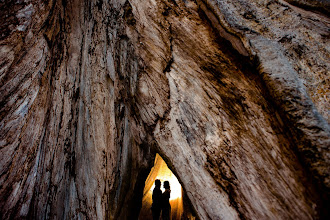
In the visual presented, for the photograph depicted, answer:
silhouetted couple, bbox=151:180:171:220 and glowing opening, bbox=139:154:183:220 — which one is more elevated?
silhouetted couple, bbox=151:180:171:220

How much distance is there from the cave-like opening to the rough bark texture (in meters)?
5.51

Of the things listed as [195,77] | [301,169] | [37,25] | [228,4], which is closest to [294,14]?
[228,4]

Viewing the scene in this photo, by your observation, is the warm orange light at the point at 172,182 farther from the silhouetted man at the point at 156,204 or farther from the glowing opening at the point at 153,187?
the silhouetted man at the point at 156,204

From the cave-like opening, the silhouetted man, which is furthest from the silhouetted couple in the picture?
the cave-like opening

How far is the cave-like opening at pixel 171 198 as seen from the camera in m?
8.54

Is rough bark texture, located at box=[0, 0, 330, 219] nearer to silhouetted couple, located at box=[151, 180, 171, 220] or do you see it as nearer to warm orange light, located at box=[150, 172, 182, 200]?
silhouetted couple, located at box=[151, 180, 171, 220]

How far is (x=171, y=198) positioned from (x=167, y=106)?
30.3 feet

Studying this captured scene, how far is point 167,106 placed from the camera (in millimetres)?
3678

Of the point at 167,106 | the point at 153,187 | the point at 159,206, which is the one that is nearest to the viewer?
the point at 167,106

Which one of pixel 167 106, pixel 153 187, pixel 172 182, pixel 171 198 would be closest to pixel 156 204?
pixel 171 198

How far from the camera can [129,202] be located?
3.66m

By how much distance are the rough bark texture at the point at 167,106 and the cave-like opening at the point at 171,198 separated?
5.51 m

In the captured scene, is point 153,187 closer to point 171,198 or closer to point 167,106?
point 171,198

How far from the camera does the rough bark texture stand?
233 centimetres
